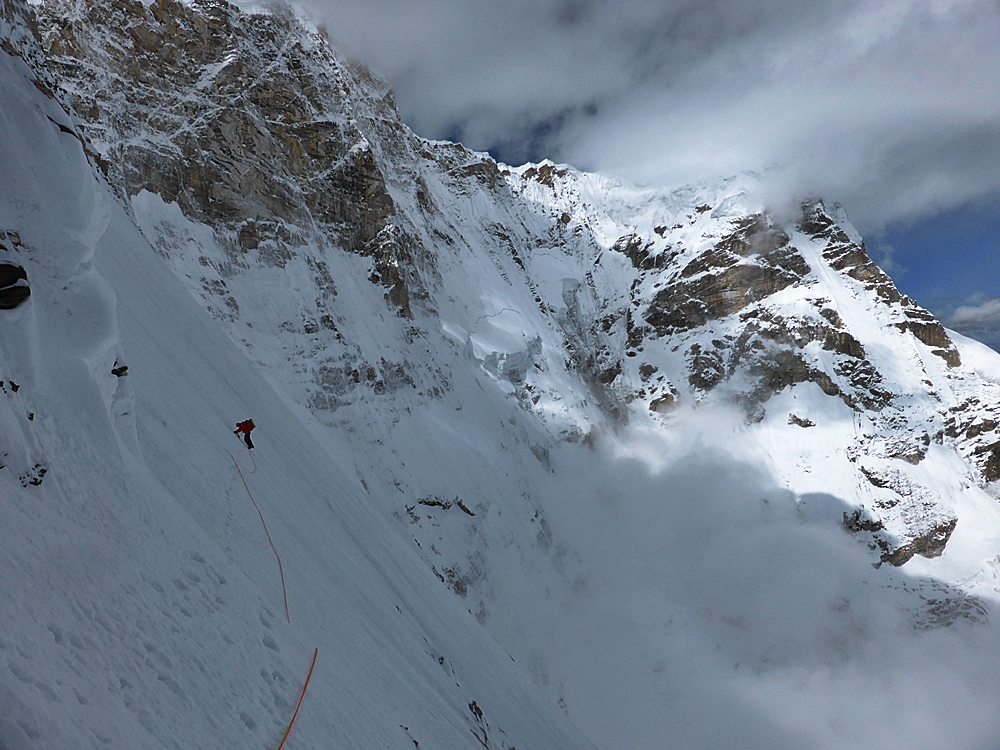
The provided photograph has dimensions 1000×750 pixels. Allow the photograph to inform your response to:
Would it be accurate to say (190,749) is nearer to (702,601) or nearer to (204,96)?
(204,96)

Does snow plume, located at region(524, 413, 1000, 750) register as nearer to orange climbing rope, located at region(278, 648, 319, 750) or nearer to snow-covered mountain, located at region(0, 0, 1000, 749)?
snow-covered mountain, located at region(0, 0, 1000, 749)

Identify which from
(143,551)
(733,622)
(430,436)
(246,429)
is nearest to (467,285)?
(430,436)

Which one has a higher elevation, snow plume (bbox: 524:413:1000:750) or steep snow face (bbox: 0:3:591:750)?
snow plume (bbox: 524:413:1000:750)

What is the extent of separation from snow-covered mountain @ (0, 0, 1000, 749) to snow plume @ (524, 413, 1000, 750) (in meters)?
0.41

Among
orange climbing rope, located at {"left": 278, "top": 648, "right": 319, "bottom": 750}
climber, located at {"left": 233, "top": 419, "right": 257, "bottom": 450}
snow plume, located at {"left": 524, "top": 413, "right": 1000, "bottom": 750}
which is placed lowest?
orange climbing rope, located at {"left": 278, "top": 648, "right": 319, "bottom": 750}

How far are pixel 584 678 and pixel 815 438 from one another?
49860 millimetres

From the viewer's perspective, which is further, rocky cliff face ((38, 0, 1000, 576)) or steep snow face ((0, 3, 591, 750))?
rocky cliff face ((38, 0, 1000, 576))

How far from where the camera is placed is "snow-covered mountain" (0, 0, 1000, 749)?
451 centimetres

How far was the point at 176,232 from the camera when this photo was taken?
31.5m

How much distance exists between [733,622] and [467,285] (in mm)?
47512

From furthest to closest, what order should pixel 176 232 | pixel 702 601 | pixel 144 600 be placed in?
pixel 702 601, pixel 176 232, pixel 144 600

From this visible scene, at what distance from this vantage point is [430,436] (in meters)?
37.8

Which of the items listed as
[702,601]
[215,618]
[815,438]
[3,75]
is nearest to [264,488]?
[215,618]

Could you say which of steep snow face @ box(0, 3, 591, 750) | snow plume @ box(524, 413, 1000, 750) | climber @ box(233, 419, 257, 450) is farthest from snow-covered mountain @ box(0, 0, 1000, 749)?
snow plume @ box(524, 413, 1000, 750)
